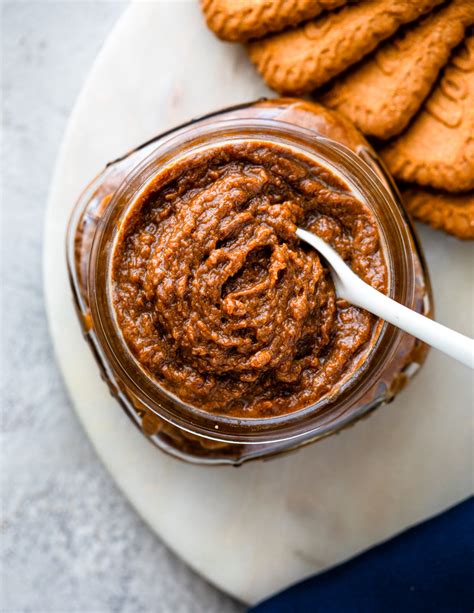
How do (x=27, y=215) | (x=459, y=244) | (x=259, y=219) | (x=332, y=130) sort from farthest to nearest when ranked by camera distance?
1. (x=27, y=215)
2. (x=459, y=244)
3. (x=332, y=130)
4. (x=259, y=219)

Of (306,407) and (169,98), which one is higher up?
(169,98)

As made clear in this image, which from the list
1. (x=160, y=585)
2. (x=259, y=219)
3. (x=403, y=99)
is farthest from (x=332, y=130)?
(x=160, y=585)

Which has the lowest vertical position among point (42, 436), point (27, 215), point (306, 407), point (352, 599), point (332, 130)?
point (42, 436)

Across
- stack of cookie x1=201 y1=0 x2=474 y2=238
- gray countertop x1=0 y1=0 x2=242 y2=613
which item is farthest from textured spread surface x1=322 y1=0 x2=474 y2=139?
gray countertop x1=0 y1=0 x2=242 y2=613

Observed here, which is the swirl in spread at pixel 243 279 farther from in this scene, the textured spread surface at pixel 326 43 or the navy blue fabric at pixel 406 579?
the navy blue fabric at pixel 406 579

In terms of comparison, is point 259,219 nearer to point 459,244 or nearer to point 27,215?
point 459,244

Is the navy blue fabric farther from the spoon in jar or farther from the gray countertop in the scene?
the spoon in jar
